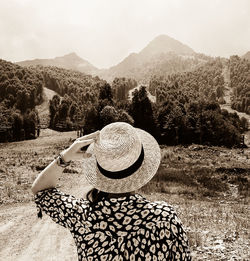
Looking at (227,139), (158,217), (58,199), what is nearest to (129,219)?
(158,217)

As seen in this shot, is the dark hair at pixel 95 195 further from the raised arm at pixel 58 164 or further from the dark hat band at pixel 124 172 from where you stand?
the raised arm at pixel 58 164

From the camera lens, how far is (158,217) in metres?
1.74

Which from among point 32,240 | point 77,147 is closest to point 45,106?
point 32,240

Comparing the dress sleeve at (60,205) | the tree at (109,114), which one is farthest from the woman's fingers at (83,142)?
the tree at (109,114)

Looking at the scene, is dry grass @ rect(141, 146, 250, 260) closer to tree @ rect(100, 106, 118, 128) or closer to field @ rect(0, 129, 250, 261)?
field @ rect(0, 129, 250, 261)

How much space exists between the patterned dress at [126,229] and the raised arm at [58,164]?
0.12 meters

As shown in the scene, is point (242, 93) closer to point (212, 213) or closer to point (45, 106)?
point (45, 106)

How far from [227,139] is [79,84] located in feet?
426

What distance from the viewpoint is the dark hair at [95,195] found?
74.1 inches

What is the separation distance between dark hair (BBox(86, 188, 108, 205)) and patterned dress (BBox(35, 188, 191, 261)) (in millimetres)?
33

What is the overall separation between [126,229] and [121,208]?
0.14m

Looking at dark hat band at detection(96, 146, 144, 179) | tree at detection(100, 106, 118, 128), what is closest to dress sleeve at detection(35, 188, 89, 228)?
dark hat band at detection(96, 146, 144, 179)

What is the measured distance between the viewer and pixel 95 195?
192 cm

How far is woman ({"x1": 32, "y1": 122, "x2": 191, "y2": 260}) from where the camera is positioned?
5.70ft
